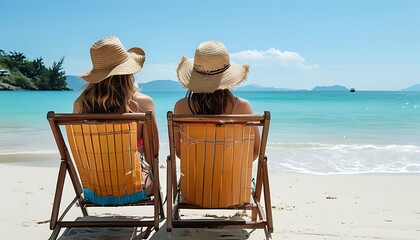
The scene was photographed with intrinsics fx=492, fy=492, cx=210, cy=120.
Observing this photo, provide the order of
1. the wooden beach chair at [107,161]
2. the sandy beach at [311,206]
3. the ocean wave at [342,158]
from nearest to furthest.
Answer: the wooden beach chair at [107,161] < the sandy beach at [311,206] < the ocean wave at [342,158]

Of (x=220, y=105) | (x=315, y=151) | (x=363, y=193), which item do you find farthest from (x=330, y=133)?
(x=220, y=105)

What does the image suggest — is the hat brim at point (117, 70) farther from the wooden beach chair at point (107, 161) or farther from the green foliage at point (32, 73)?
the green foliage at point (32, 73)

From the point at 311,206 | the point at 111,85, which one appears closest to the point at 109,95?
the point at 111,85

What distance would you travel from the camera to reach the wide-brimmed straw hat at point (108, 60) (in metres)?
3.12

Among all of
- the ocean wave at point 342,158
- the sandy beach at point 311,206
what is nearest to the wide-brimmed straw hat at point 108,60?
the sandy beach at point 311,206

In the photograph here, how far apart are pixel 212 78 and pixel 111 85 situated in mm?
649

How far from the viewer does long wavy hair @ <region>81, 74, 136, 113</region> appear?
310 cm

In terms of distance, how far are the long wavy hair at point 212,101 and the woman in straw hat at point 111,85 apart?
11.4 inches

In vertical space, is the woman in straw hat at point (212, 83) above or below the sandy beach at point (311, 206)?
above

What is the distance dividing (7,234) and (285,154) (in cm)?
555

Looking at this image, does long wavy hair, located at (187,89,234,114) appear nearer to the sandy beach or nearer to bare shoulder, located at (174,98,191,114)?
bare shoulder, located at (174,98,191,114)

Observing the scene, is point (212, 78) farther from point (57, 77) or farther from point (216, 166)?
point (57, 77)

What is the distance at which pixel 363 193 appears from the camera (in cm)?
514

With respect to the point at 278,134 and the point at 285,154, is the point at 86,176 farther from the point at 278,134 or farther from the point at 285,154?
the point at 278,134
